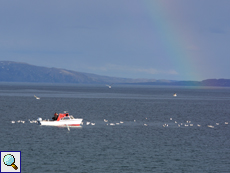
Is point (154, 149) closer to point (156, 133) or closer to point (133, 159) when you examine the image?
point (133, 159)

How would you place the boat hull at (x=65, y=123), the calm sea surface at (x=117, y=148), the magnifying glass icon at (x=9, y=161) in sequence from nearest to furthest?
1. the magnifying glass icon at (x=9, y=161)
2. the calm sea surface at (x=117, y=148)
3. the boat hull at (x=65, y=123)

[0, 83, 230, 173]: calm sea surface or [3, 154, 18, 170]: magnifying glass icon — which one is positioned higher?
[3, 154, 18, 170]: magnifying glass icon

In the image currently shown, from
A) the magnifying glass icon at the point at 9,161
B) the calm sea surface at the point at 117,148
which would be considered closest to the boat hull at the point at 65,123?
the calm sea surface at the point at 117,148

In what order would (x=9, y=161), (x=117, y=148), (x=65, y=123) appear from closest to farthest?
(x=9, y=161)
(x=117, y=148)
(x=65, y=123)

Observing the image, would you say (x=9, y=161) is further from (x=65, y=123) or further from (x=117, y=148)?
(x=65, y=123)

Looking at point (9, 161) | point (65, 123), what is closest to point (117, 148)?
point (9, 161)


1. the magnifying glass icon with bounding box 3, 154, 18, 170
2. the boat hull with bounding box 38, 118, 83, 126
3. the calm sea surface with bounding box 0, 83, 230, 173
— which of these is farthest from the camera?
the boat hull with bounding box 38, 118, 83, 126

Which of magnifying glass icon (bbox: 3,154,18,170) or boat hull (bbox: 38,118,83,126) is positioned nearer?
magnifying glass icon (bbox: 3,154,18,170)

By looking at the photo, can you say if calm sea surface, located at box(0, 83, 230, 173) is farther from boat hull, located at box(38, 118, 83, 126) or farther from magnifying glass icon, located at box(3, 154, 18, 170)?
magnifying glass icon, located at box(3, 154, 18, 170)

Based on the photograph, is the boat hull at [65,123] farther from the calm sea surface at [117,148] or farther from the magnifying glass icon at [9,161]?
the magnifying glass icon at [9,161]

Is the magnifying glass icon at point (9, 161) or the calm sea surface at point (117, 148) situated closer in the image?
the magnifying glass icon at point (9, 161)

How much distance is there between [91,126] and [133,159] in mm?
33277

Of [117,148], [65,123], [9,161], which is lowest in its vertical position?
[117,148]

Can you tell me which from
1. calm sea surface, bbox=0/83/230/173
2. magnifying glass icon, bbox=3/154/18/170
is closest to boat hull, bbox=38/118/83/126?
calm sea surface, bbox=0/83/230/173
